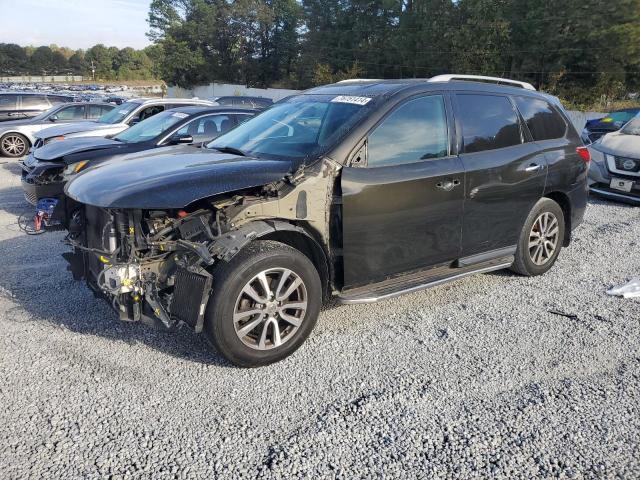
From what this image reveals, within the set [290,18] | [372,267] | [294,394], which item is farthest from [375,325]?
[290,18]

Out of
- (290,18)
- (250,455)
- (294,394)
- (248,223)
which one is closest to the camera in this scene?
(250,455)

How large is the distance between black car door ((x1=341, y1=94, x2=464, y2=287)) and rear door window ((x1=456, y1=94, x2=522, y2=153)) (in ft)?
0.65

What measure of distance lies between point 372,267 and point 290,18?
6391cm

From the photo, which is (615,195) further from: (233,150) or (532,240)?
(233,150)

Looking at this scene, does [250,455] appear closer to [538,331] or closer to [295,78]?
[538,331]

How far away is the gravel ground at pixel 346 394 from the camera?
8.48ft

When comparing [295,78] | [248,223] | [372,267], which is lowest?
[372,267]

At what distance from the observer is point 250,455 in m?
2.62

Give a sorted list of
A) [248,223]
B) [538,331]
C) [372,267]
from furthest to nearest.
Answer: [538,331] → [372,267] → [248,223]

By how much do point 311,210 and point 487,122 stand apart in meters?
2.03

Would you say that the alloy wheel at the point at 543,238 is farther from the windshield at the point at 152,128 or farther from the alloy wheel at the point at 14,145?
the alloy wheel at the point at 14,145

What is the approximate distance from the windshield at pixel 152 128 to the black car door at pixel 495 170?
5027 mm

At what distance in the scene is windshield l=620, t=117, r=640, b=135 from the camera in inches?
370

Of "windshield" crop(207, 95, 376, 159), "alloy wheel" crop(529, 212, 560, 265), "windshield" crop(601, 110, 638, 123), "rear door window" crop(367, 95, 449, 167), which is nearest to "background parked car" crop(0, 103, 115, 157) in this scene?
"windshield" crop(207, 95, 376, 159)
